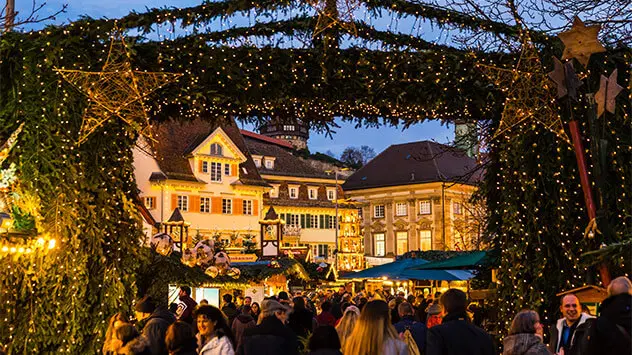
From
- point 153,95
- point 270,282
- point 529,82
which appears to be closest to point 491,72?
point 529,82

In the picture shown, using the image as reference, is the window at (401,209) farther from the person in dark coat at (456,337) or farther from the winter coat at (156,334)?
the person in dark coat at (456,337)

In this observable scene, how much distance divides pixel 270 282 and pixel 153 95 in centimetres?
1868

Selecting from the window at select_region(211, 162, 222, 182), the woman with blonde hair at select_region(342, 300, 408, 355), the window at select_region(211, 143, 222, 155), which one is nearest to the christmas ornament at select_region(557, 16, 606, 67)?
the woman with blonde hair at select_region(342, 300, 408, 355)

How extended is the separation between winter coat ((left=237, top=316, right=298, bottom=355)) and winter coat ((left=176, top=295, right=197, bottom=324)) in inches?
202

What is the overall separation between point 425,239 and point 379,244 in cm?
530

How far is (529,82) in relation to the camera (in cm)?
1334

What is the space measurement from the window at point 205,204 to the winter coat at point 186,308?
158 ft

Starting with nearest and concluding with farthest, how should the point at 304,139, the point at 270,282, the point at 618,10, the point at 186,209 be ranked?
1. the point at 618,10
2. the point at 270,282
3. the point at 186,209
4. the point at 304,139

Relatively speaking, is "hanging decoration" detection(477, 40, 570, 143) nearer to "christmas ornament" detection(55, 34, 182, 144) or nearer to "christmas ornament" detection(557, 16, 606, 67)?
"christmas ornament" detection(557, 16, 606, 67)

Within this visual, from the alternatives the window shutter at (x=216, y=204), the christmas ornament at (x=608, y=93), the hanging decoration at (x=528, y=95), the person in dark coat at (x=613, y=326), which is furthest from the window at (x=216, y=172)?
the person in dark coat at (x=613, y=326)

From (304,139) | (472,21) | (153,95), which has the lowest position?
(153,95)

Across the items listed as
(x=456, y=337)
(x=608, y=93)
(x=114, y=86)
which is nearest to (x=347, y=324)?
(x=456, y=337)

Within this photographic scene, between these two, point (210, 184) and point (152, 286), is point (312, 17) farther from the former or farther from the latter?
point (210, 184)

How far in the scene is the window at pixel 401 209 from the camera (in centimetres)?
7862
